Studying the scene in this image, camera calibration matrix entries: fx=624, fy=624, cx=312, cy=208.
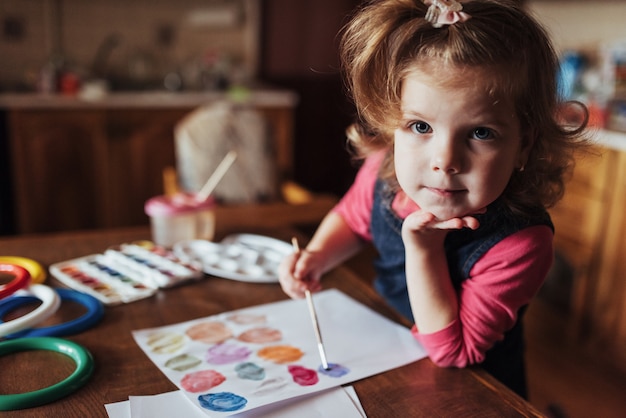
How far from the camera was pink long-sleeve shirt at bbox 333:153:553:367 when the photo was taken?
77 cm

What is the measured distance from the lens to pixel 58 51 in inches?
130

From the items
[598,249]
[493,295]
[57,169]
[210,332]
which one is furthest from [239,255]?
[57,169]

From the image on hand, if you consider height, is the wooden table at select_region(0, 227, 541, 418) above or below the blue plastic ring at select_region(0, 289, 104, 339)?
below

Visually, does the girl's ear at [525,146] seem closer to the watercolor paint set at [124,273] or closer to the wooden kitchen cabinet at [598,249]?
the watercolor paint set at [124,273]

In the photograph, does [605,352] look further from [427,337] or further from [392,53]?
[392,53]

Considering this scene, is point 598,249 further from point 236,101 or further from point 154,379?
point 154,379

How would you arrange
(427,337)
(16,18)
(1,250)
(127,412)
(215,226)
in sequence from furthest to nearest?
1. (16,18)
2. (215,226)
3. (1,250)
4. (427,337)
5. (127,412)

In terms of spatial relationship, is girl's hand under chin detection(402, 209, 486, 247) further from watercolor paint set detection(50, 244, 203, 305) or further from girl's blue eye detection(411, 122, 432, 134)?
watercolor paint set detection(50, 244, 203, 305)

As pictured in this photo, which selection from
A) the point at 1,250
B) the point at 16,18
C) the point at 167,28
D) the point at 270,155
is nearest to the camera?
the point at 1,250

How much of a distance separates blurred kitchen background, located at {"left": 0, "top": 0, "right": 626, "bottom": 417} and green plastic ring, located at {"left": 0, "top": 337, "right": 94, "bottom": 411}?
4.64ft

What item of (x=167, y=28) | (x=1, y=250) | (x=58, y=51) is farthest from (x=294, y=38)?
(x=1, y=250)

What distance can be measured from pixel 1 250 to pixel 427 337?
77 cm

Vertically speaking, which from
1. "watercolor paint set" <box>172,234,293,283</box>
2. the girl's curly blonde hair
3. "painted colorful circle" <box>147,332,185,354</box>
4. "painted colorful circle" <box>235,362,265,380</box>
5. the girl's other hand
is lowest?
"painted colorful circle" <box>235,362,265,380</box>

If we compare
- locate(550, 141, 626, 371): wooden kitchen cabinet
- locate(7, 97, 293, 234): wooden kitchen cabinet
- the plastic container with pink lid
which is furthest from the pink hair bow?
locate(7, 97, 293, 234): wooden kitchen cabinet
